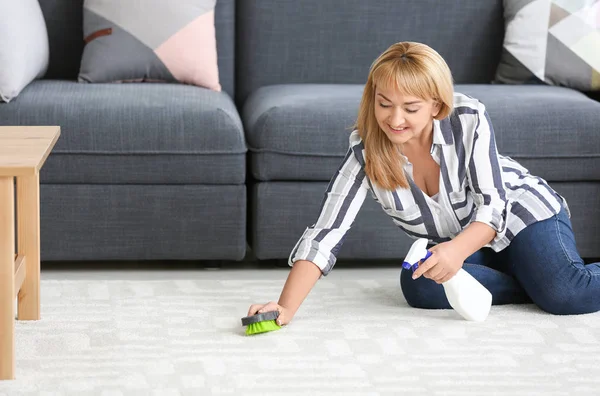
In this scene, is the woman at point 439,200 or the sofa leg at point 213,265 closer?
the woman at point 439,200

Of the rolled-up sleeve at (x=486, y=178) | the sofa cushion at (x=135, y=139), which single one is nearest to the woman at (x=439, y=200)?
the rolled-up sleeve at (x=486, y=178)

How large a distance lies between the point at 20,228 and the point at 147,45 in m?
0.93

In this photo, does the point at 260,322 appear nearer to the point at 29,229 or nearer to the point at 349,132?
the point at 29,229

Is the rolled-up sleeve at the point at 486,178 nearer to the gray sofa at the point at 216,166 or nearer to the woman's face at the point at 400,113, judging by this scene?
the woman's face at the point at 400,113

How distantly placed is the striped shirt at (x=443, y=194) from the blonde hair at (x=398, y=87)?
30 millimetres

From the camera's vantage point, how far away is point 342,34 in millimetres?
2980

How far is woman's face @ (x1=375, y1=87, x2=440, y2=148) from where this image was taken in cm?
194

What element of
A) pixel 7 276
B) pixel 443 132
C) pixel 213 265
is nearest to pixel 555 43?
pixel 443 132

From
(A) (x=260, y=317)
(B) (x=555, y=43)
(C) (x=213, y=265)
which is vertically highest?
(B) (x=555, y=43)

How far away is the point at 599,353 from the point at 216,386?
2.44 feet

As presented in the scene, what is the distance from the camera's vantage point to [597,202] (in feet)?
8.29

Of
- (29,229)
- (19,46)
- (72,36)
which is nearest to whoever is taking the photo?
(29,229)

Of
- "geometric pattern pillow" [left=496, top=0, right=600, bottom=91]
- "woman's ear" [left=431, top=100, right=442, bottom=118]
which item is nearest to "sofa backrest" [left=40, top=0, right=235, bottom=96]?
"geometric pattern pillow" [left=496, top=0, right=600, bottom=91]

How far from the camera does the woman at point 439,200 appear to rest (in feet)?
6.42
